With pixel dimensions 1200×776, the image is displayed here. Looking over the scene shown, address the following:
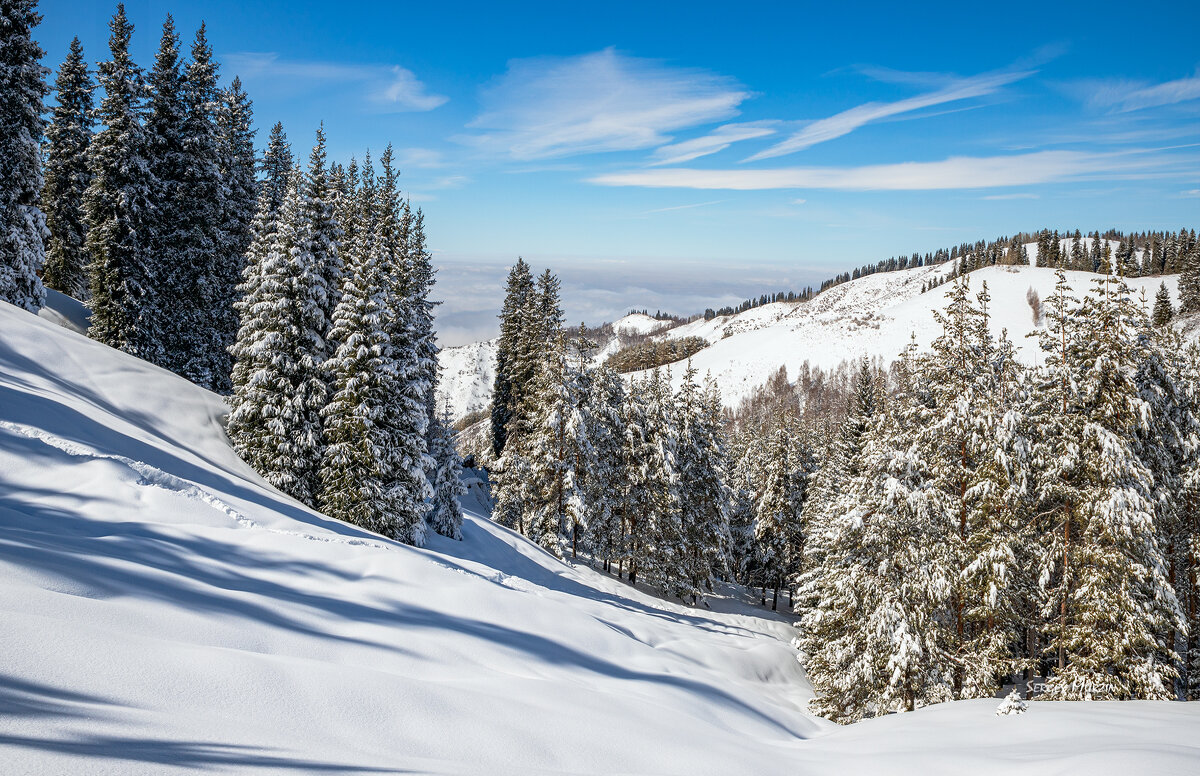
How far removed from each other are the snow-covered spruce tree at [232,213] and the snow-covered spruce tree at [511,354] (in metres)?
17.4

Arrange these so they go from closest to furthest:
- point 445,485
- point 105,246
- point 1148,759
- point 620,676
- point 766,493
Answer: point 1148,759, point 620,676, point 105,246, point 445,485, point 766,493

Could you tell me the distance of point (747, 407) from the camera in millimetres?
153000

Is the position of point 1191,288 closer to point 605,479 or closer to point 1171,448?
point 1171,448

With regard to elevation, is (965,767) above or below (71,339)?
below

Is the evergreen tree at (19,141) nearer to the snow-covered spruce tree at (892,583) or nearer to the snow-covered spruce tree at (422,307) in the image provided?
the snow-covered spruce tree at (422,307)

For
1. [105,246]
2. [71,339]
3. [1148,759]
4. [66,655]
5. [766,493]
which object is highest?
[105,246]

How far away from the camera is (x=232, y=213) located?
33.5 meters

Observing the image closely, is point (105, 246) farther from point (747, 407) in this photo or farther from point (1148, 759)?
point (747, 407)

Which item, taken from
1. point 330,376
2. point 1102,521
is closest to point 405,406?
point 330,376

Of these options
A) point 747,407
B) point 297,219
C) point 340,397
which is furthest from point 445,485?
point 747,407

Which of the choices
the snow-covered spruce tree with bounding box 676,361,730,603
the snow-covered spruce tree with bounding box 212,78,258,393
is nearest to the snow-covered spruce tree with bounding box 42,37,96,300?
the snow-covered spruce tree with bounding box 212,78,258,393

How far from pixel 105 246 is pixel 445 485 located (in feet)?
63.5

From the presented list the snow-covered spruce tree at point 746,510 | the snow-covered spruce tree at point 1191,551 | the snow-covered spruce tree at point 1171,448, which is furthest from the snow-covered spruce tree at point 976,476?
the snow-covered spruce tree at point 746,510

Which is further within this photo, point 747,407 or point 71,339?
point 747,407
